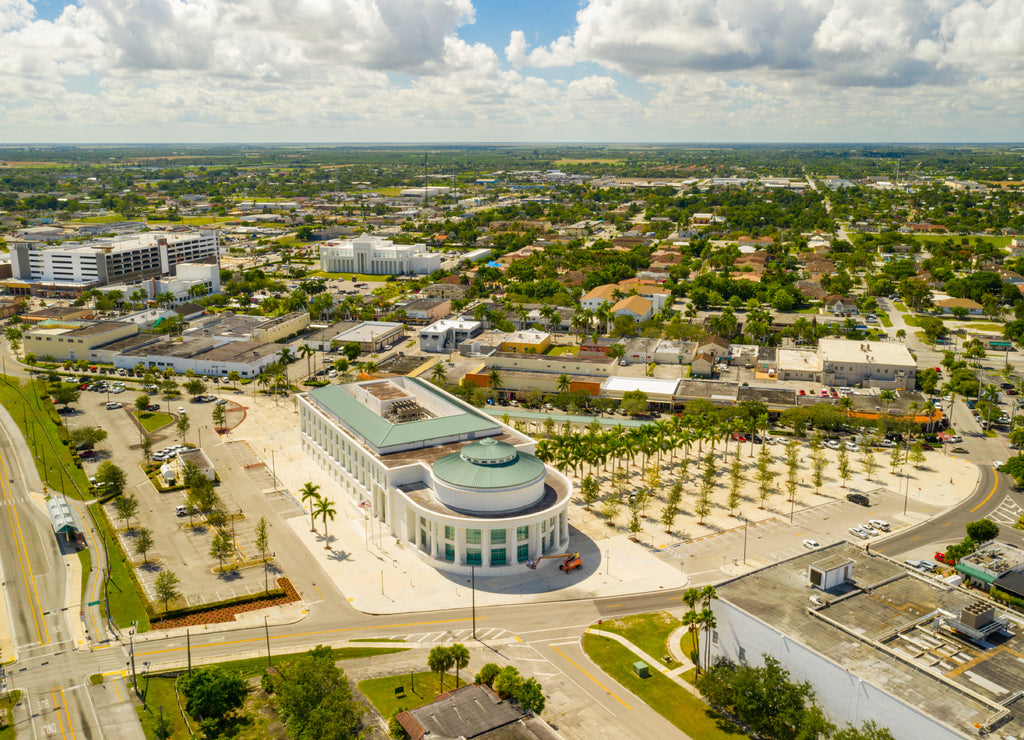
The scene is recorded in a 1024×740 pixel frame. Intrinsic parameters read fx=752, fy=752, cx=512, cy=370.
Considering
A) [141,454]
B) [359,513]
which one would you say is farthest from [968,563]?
[141,454]

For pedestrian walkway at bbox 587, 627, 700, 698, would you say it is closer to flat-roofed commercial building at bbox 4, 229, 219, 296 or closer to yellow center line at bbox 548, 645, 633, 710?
yellow center line at bbox 548, 645, 633, 710

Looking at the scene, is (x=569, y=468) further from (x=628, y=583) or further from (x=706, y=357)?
(x=706, y=357)

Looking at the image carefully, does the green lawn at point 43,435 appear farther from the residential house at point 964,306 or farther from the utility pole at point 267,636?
the residential house at point 964,306

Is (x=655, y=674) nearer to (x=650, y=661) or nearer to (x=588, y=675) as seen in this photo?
(x=650, y=661)

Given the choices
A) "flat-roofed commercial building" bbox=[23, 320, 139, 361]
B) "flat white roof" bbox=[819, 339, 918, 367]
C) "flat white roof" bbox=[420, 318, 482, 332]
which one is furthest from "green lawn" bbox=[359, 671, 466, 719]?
"flat-roofed commercial building" bbox=[23, 320, 139, 361]

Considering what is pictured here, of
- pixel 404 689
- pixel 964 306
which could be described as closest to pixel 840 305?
pixel 964 306

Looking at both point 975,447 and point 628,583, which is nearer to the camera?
point 628,583

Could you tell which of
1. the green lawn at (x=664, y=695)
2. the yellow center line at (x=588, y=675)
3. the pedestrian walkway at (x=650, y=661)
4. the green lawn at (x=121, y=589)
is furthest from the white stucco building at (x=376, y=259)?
the green lawn at (x=664, y=695)
